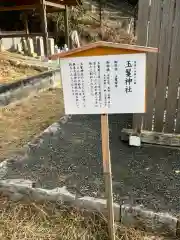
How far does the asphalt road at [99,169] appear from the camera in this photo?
8.39ft

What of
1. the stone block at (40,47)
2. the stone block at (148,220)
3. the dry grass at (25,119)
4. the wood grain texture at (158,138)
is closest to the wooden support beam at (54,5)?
the stone block at (40,47)

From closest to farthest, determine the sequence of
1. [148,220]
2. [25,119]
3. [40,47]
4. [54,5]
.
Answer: [148,220]
[25,119]
[54,5]
[40,47]

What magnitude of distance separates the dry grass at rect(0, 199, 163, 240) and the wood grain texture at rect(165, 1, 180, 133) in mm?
1629

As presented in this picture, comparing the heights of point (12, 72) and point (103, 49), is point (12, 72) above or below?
below

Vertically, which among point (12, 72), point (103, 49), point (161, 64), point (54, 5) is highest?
point (54, 5)

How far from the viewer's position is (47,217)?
8.15 feet

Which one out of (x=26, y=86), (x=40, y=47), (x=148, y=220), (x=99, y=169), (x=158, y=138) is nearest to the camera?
(x=148, y=220)

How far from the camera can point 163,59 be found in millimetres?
3225

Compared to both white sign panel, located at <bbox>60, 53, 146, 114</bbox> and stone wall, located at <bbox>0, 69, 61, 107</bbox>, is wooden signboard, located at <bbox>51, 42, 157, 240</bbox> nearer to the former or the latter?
white sign panel, located at <bbox>60, 53, 146, 114</bbox>

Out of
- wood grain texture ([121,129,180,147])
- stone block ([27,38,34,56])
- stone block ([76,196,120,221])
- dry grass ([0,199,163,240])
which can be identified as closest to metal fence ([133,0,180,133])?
wood grain texture ([121,129,180,147])

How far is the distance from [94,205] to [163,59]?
1.90 m

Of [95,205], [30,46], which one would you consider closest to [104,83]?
[95,205]

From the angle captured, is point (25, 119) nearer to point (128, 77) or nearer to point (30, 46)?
point (128, 77)

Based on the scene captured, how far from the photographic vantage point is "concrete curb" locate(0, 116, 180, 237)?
7.39 ft
